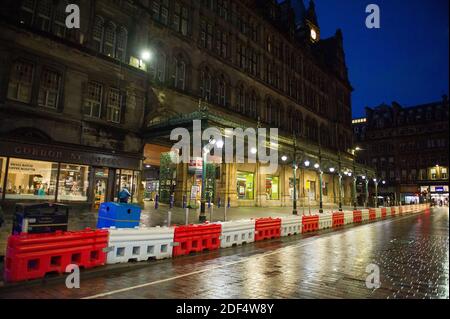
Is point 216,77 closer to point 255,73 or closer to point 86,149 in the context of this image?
point 255,73

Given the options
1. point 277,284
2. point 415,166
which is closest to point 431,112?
point 415,166

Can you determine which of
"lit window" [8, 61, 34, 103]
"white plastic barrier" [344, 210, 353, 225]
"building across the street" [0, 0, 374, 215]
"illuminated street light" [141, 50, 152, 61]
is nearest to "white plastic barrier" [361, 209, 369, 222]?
"white plastic barrier" [344, 210, 353, 225]

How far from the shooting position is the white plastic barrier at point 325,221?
61.8ft

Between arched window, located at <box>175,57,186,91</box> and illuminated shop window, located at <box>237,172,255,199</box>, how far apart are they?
10354mm

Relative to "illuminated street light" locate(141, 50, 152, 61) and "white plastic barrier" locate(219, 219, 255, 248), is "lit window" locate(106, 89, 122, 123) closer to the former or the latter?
"illuminated street light" locate(141, 50, 152, 61)

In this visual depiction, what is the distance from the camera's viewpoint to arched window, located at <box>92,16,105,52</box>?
20219mm

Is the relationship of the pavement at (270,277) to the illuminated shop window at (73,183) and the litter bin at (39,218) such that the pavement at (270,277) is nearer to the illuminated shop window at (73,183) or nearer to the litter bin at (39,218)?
the litter bin at (39,218)

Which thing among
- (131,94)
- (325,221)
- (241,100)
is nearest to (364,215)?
Result: (325,221)

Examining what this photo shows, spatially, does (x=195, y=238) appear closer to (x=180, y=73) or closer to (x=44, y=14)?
(x=44, y=14)

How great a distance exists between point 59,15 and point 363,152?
80223 millimetres

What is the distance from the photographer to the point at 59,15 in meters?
18.5

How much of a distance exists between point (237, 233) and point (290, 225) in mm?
4574

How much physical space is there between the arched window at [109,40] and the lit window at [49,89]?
4.13 metres

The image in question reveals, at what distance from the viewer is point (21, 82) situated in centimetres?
1666
